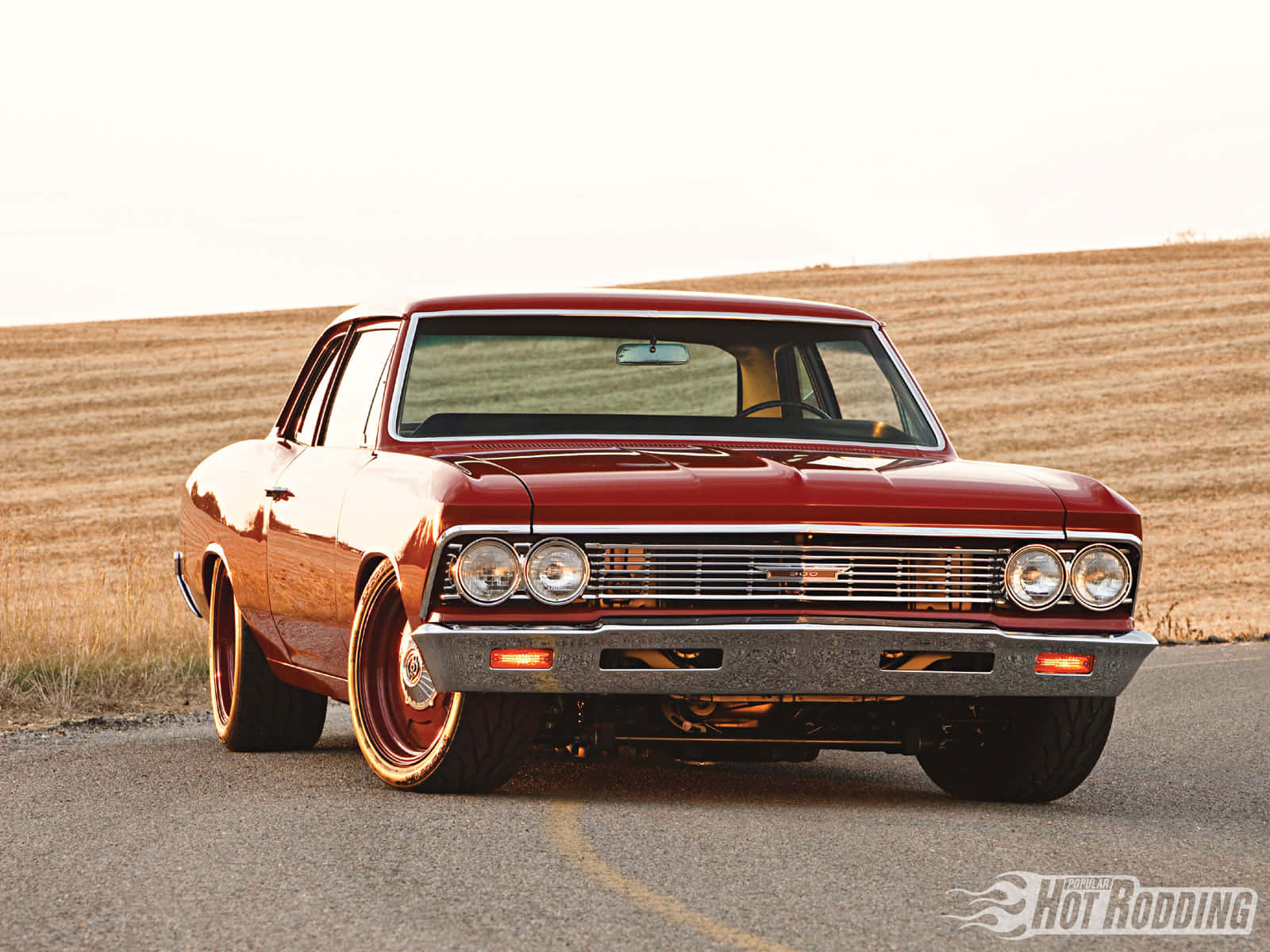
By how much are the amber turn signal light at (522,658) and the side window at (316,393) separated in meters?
2.50

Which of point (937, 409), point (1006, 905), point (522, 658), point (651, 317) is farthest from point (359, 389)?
point (937, 409)

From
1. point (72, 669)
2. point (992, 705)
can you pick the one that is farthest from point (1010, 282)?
point (992, 705)

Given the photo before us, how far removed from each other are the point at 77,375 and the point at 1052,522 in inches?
1193

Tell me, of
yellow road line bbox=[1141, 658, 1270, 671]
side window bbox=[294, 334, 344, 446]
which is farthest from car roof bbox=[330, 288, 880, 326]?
yellow road line bbox=[1141, 658, 1270, 671]

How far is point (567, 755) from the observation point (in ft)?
20.7

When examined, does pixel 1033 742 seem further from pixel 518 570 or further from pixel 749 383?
pixel 749 383

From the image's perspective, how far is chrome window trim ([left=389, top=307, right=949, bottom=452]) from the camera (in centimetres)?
697

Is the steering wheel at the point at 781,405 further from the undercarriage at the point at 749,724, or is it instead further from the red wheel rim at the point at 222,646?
the red wheel rim at the point at 222,646

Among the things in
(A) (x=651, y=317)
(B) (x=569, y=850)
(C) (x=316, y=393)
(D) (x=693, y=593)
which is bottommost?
(B) (x=569, y=850)

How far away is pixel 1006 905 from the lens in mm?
4805

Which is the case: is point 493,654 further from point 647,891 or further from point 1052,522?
point 1052,522

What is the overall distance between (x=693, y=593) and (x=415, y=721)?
1118mm

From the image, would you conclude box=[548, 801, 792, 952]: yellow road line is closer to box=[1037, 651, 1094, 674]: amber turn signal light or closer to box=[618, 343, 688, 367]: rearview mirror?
Result: box=[1037, 651, 1094, 674]: amber turn signal light

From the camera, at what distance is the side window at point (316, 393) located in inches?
319
